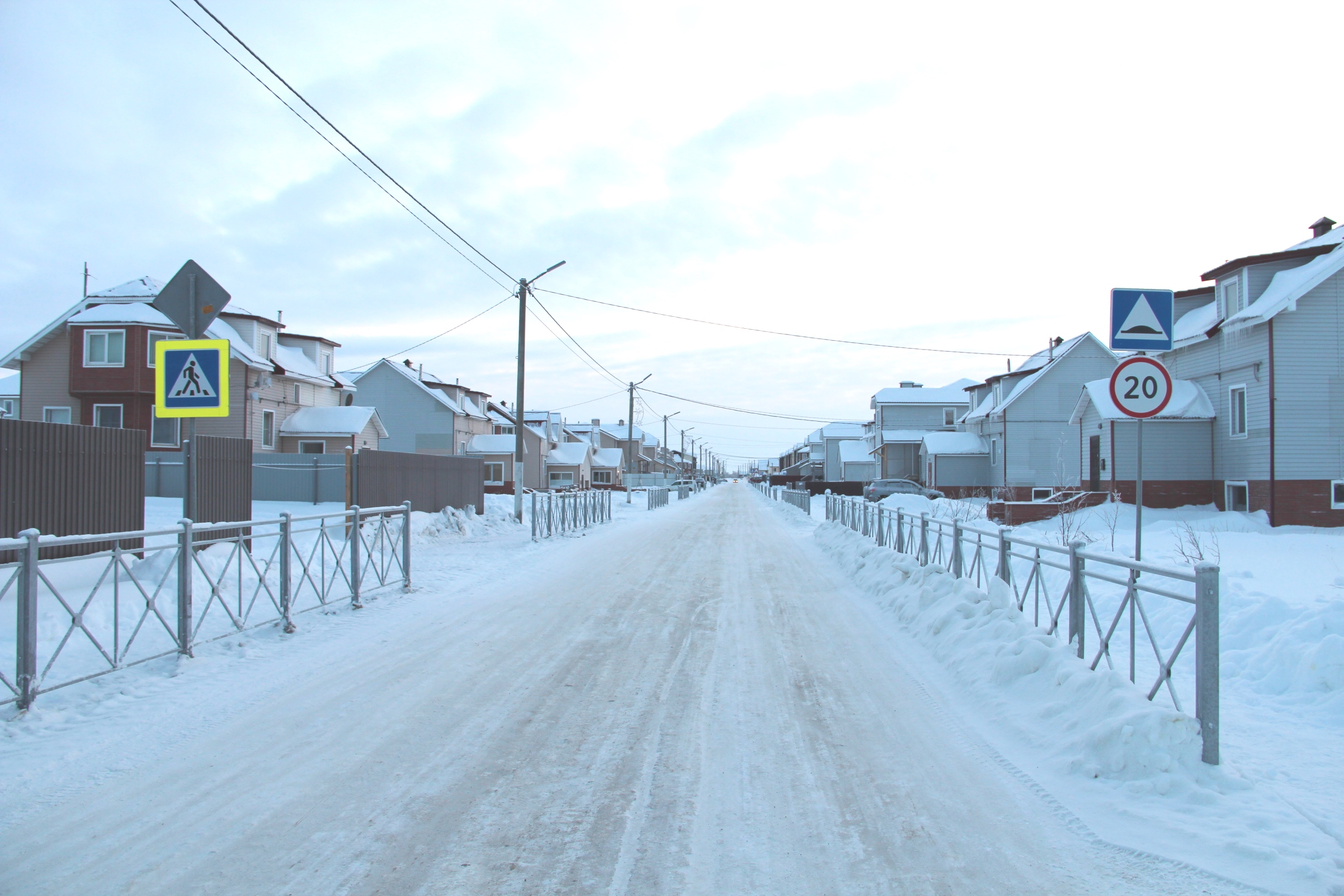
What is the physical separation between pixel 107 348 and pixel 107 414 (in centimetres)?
234

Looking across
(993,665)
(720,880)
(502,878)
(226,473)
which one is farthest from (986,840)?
(226,473)

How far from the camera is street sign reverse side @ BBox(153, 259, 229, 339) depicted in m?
7.09

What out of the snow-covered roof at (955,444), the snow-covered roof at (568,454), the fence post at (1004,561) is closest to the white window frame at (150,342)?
the fence post at (1004,561)

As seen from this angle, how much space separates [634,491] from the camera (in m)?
57.8

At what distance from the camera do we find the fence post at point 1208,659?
430 cm

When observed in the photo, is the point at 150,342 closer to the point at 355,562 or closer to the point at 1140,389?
the point at 355,562

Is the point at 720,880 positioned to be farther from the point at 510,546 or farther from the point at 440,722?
the point at 510,546

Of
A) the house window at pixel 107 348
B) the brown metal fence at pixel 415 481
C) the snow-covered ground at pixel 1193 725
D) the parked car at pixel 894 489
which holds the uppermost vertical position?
the house window at pixel 107 348

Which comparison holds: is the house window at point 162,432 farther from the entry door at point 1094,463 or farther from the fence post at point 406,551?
the entry door at point 1094,463

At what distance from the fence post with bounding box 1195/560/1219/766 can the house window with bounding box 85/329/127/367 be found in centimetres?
3098

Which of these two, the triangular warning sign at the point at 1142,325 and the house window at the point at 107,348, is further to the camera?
the house window at the point at 107,348

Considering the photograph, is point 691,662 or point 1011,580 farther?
point 1011,580

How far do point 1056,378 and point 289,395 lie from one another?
1369 inches

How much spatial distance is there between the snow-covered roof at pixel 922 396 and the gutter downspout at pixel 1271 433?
113ft
